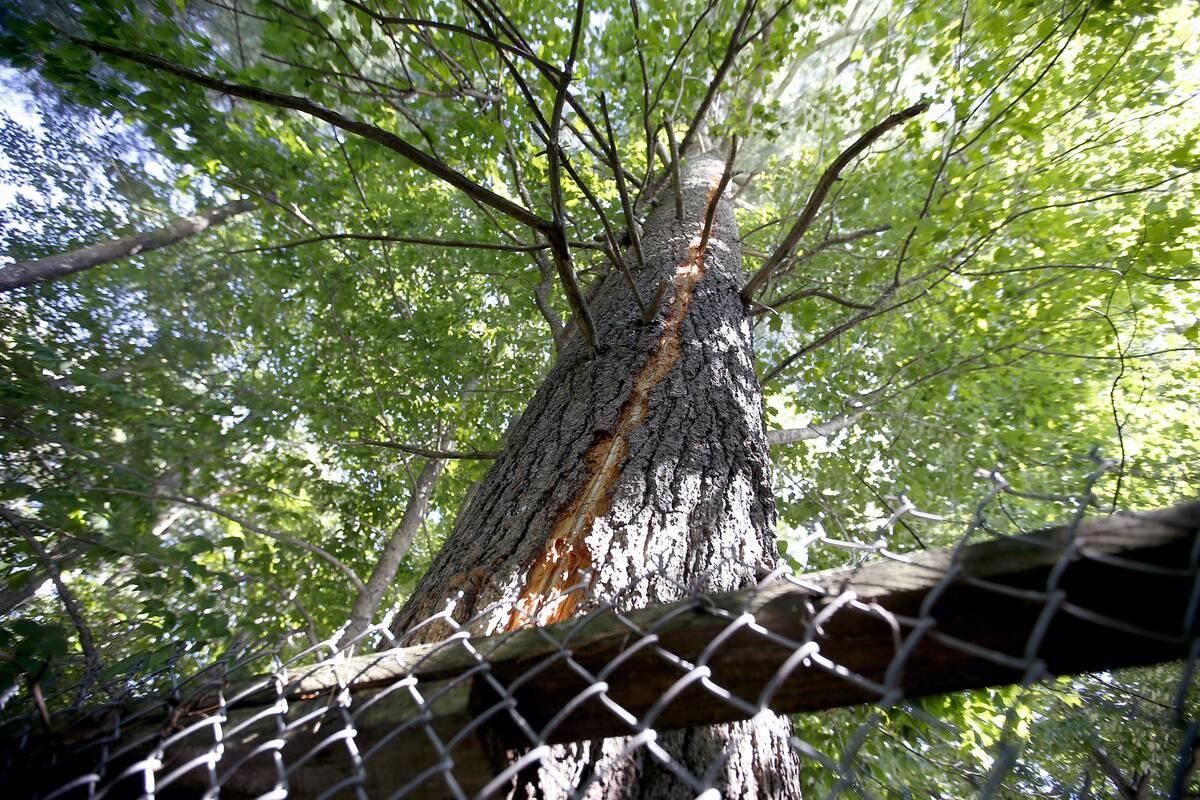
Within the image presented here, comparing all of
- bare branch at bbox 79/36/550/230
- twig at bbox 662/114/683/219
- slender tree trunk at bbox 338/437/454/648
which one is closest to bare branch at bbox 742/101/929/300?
twig at bbox 662/114/683/219

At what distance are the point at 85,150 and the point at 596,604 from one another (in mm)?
12032

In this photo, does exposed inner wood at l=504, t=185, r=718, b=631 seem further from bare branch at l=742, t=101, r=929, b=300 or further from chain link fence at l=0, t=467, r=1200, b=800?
bare branch at l=742, t=101, r=929, b=300

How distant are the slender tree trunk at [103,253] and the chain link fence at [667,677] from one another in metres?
6.82

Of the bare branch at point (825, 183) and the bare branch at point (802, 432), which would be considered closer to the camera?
the bare branch at point (825, 183)

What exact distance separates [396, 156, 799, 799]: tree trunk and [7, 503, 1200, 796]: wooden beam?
0.64ft

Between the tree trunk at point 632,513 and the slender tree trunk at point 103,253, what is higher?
the slender tree trunk at point 103,253

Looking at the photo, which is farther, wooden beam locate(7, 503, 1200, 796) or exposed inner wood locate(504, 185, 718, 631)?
exposed inner wood locate(504, 185, 718, 631)

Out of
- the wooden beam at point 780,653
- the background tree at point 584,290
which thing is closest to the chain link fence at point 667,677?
the wooden beam at point 780,653

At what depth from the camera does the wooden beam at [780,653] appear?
0.57 m

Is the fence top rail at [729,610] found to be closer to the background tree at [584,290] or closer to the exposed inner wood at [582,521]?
the exposed inner wood at [582,521]

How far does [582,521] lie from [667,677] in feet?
2.33

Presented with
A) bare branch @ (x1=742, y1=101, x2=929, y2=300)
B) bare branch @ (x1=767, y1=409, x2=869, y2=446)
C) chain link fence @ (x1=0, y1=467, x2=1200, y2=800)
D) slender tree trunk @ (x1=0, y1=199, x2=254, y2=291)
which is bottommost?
chain link fence @ (x1=0, y1=467, x2=1200, y2=800)

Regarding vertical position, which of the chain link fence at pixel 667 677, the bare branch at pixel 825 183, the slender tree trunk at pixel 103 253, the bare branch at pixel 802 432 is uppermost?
the slender tree trunk at pixel 103 253

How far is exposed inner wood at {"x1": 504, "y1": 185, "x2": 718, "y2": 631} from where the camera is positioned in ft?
4.01
